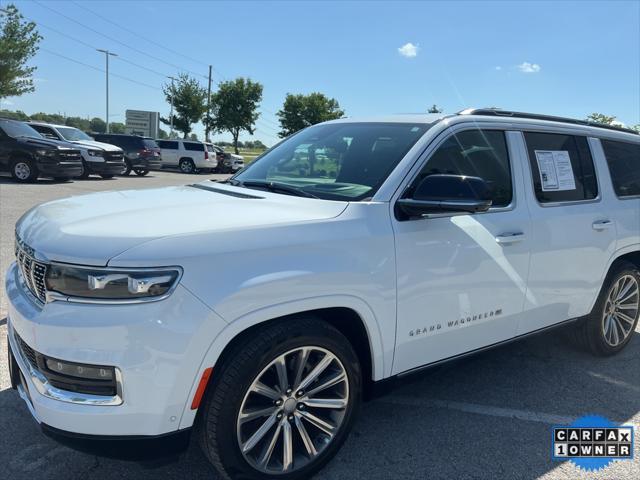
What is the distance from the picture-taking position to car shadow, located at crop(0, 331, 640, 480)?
263 centimetres

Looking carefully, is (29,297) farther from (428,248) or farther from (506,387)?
(506,387)

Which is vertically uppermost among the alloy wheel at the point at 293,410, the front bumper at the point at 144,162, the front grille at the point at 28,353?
the front bumper at the point at 144,162

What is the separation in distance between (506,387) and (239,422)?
7.55 ft

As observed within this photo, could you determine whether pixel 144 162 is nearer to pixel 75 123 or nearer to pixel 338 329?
pixel 338 329

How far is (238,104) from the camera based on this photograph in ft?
139

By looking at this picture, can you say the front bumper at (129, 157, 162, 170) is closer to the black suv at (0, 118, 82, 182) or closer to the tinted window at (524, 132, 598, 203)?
the black suv at (0, 118, 82, 182)

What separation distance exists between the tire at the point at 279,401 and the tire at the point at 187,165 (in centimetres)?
2596

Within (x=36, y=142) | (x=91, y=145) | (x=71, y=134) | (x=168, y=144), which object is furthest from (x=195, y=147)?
(x=36, y=142)

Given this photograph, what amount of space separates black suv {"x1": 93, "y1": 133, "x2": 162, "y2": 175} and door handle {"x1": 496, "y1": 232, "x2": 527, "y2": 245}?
20086 millimetres

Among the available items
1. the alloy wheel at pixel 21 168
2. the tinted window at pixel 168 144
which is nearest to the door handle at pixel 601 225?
the alloy wheel at pixel 21 168

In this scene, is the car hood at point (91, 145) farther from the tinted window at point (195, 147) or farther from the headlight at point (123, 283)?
the headlight at point (123, 283)

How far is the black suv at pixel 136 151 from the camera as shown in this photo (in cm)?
2105

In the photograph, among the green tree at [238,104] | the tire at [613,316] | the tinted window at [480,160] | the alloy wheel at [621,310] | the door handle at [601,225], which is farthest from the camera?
the green tree at [238,104]

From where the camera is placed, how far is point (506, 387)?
147 inches
